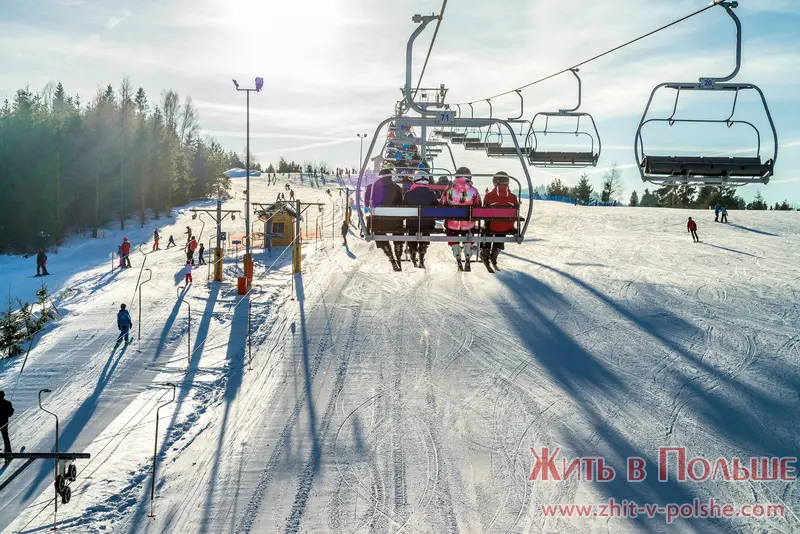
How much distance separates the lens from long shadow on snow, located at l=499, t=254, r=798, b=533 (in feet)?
34.4

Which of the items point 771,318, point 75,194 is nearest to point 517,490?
point 771,318

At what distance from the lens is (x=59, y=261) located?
36094mm

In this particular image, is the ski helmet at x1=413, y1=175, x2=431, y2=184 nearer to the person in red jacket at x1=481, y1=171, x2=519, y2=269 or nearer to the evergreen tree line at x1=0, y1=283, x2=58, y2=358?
the person in red jacket at x1=481, y1=171, x2=519, y2=269


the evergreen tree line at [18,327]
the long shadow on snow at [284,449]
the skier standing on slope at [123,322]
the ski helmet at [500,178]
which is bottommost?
the long shadow on snow at [284,449]

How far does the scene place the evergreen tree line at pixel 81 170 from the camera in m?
40.2

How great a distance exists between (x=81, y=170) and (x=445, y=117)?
4815 cm

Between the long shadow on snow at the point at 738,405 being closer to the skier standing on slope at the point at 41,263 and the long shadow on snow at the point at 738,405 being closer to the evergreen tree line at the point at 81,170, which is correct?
the skier standing on slope at the point at 41,263

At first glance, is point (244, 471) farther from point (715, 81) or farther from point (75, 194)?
point (75, 194)

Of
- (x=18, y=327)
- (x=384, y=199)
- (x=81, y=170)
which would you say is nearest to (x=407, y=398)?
(x=384, y=199)

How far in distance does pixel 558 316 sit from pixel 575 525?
11.0 metres

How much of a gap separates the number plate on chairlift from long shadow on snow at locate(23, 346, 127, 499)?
9.00 meters

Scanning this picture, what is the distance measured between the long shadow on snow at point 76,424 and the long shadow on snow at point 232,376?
274cm

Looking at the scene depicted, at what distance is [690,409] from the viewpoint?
13.6 m

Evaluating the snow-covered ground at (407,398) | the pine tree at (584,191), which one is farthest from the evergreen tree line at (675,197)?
the snow-covered ground at (407,398)
